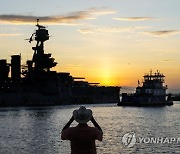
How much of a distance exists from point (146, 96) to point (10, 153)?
9979 cm

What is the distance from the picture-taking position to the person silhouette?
829 centimetres

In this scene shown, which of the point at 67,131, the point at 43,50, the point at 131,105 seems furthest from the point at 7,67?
the point at 67,131

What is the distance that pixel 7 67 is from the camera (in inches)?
7397

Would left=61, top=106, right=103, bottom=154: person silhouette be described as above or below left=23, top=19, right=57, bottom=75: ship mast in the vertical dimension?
below

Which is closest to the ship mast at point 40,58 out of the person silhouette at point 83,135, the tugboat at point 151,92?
the tugboat at point 151,92

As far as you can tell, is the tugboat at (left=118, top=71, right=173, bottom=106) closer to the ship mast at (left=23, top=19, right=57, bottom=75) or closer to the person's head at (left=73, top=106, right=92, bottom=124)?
the ship mast at (left=23, top=19, right=57, bottom=75)

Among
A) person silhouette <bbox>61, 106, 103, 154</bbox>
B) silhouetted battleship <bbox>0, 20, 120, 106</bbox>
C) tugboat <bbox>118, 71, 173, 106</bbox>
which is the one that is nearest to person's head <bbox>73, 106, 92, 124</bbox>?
person silhouette <bbox>61, 106, 103, 154</bbox>

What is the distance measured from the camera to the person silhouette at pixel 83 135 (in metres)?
8.29

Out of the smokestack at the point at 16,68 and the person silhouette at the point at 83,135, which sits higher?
the smokestack at the point at 16,68

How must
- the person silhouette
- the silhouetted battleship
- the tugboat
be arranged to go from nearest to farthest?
the person silhouette → the tugboat → the silhouetted battleship

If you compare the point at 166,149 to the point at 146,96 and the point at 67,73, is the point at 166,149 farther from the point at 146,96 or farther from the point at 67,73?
the point at 67,73

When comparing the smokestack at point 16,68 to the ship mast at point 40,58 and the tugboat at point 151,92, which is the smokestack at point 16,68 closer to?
the ship mast at point 40,58

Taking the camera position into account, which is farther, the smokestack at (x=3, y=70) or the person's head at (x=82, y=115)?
the smokestack at (x=3, y=70)

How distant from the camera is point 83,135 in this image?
8.31 meters
